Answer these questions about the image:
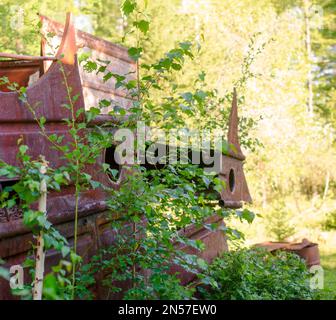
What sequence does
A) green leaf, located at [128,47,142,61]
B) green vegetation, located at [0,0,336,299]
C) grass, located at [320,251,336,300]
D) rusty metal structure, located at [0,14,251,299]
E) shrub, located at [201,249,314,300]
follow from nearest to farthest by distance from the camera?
1. rusty metal structure, located at [0,14,251,299]
2. green leaf, located at [128,47,142,61]
3. shrub, located at [201,249,314,300]
4. grass, located at [320,251,336,300]
5. green vegetation, located at [0,0,336,299]

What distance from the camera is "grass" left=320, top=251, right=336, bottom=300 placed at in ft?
22.9

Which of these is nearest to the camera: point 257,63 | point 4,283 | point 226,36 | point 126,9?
point 4,283

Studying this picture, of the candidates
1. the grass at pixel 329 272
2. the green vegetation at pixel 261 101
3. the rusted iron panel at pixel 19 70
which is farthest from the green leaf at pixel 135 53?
the grass at pixel 329 272

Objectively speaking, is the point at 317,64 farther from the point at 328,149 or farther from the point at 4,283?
the point at 4,283

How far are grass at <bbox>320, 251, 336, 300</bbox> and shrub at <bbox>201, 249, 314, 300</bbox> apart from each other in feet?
1.65

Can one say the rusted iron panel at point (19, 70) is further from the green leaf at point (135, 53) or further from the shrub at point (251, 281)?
the shrub at point (251, 281)

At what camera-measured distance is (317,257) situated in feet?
32.7

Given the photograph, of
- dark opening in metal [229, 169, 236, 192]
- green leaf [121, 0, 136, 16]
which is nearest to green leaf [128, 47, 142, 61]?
green leaf [121, 0, 136, 16]

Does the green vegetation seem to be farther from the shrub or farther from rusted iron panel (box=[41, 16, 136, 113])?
rusted iron panel (box=[41, 16, 136, 113])

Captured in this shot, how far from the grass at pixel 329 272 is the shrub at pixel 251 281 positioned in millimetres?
504

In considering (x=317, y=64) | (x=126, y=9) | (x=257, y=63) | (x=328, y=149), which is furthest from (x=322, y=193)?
(x=126, y=9)

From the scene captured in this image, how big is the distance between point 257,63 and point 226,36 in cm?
189

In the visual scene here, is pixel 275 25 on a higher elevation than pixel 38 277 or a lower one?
higher
